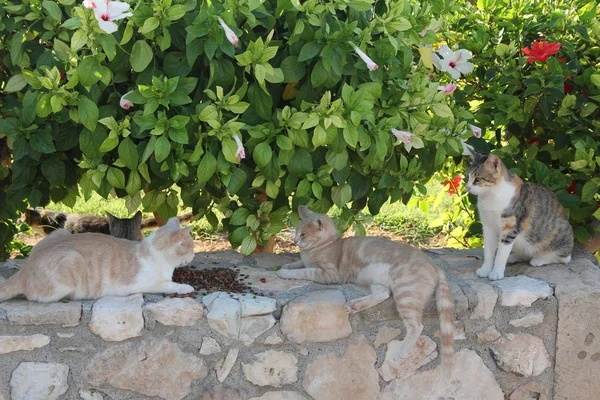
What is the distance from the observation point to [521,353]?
→ 139 inches

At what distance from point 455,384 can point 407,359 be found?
0.29 m

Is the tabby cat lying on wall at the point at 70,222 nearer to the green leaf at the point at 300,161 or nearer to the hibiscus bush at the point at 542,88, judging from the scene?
the green leaf at the point at 300,161

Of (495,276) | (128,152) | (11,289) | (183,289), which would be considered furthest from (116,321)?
(495,276)

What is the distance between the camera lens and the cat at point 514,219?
368 cm

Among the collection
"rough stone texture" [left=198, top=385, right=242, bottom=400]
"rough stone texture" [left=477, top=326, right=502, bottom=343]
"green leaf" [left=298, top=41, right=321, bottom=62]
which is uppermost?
"green leaf" [left=298, top=41, right=321, bottom=62]

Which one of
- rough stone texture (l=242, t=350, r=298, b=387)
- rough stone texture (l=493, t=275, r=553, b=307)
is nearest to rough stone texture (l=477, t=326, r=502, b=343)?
rough stone texture (l=493, t=275, r=553, b=307)

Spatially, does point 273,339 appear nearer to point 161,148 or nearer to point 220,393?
point 220,393

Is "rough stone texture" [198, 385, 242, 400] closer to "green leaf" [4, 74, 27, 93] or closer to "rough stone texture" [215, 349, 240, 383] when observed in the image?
"rough stone texture" [215, 349, 240, 383]

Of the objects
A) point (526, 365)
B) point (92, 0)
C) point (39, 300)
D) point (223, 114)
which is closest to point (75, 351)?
point (39, 300)

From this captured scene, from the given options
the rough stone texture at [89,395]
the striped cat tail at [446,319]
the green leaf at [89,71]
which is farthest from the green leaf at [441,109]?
the rough stone texture at [89,395]

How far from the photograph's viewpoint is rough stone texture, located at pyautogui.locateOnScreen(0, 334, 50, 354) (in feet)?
10.00

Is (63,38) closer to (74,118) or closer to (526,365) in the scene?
(74,118)

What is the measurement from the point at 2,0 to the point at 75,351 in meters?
1.54

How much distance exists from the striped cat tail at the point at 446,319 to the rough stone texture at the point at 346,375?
318mm
